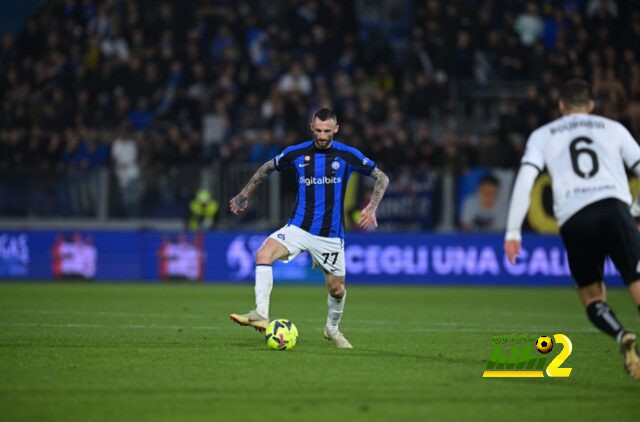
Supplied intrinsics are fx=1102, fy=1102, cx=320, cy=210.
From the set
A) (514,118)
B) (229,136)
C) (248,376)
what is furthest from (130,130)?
(248,376)

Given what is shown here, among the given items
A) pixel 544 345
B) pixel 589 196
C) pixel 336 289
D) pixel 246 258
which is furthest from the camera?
pixel 246 258

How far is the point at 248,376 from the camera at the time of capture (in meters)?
8.60

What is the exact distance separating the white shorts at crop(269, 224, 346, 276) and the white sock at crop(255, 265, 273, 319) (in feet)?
0.88

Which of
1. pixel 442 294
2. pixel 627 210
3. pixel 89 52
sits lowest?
pixel 442 294

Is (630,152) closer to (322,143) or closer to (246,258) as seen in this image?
(322,143)

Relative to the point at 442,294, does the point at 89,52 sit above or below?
above

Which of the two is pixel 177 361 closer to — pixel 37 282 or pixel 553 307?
pixel 553 307

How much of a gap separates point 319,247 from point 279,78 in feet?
50.6

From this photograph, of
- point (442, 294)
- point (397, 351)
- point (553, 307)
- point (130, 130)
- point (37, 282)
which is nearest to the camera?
point (397, 351)

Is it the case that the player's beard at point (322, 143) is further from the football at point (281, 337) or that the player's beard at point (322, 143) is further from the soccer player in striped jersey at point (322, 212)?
the football at point (281, 337)

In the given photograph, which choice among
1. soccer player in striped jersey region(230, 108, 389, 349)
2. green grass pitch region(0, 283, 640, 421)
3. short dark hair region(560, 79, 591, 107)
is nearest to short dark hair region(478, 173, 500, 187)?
green grass pitch region(0, 283, 640, 421)

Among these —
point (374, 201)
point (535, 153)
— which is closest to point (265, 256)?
point (374, 201)

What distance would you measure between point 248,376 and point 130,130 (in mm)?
17375

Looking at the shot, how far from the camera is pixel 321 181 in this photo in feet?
37.3
